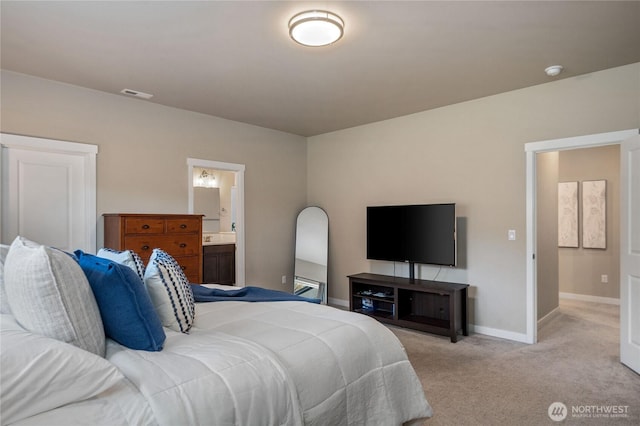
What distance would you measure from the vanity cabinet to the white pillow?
14.8ft

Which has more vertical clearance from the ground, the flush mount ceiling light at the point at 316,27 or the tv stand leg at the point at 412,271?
the flush mount ceiling light at the point at 316,27

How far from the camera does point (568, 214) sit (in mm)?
6121

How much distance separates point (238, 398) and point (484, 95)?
4.07 metres

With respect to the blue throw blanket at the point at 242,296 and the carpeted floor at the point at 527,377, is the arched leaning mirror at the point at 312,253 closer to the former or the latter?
the carpeted floor at the point at 527,377

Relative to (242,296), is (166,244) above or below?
above

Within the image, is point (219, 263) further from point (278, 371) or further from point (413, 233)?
point (278, 371)

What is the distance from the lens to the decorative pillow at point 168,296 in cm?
186

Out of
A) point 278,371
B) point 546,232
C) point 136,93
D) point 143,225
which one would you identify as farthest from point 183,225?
point 546,232

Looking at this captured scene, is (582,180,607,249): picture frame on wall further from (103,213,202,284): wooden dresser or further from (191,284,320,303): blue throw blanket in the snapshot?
(103,213,202,284): wooden dresser

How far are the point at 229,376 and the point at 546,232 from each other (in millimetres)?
4633

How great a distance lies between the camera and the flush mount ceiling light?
2504 mm

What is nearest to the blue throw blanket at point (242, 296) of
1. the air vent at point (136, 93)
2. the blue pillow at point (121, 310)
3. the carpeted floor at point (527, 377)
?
the blue pillow at point (121, 310)

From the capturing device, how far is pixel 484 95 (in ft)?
13.8
